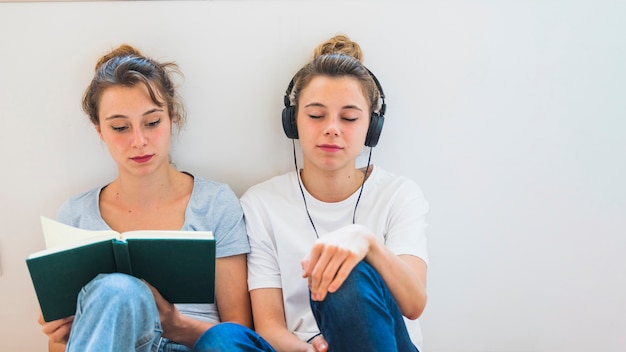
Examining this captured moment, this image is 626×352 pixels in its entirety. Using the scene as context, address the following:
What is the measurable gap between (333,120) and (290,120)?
0.13 metres

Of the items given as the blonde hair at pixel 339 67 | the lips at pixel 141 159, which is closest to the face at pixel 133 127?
the lips at pixel 141 159

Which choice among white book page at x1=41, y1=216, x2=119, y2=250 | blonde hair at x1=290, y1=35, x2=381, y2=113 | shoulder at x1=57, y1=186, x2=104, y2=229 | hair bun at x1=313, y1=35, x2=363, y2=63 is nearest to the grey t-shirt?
shoulder at x1=57, y1=186, x2=104, y2=229

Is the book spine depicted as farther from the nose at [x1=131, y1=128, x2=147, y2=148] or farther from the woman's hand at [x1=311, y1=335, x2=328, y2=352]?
the woman's hand at [x1=311, y1=335, x2=328, y2=352]

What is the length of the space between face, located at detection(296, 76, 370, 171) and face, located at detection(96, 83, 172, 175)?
36cm

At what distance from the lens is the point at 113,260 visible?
3.37 feet

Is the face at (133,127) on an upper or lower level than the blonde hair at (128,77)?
lower

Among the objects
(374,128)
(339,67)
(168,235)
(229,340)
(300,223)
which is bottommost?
(229,340)

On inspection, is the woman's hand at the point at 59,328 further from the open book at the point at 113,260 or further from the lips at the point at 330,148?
the lips at the point at 330,148

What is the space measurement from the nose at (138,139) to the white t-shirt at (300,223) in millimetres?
306

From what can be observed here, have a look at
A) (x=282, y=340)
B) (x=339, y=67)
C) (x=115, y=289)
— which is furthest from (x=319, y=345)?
(x=339, y=67)

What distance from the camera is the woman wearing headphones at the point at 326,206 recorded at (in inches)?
47.2

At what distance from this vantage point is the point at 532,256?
155 cm

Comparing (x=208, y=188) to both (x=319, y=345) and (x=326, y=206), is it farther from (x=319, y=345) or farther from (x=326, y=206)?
(x=319, y=345)

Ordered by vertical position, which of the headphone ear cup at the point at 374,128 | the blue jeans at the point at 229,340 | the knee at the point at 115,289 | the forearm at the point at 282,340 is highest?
the headphone ear cup at the point at 374,128
